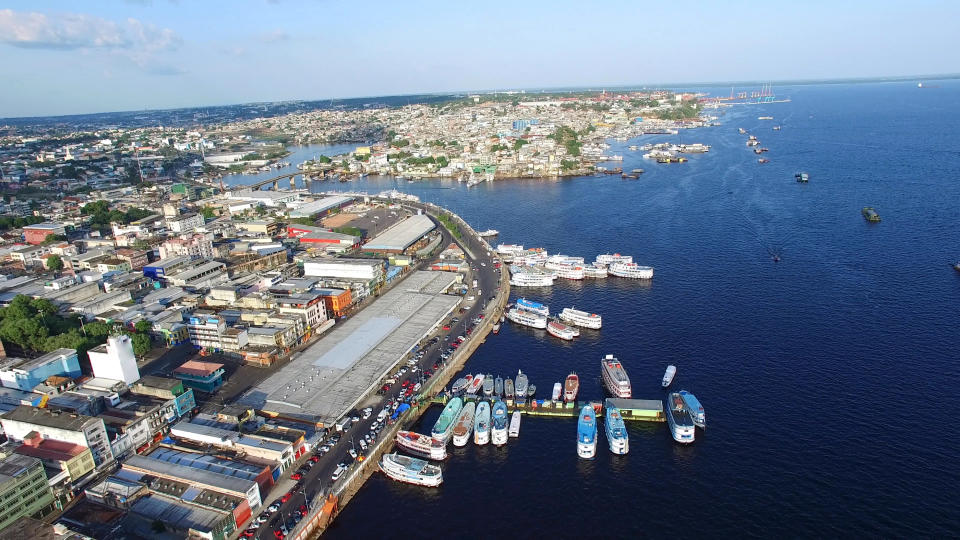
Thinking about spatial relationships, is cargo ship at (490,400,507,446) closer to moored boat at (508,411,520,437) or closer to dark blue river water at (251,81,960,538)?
moored boat at (508,411,520,437)

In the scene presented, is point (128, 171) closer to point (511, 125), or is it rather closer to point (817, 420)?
point (511, 125)

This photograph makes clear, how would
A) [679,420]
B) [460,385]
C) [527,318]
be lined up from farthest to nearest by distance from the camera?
1. [527,318]
2. [460,385]
3. [679,420]

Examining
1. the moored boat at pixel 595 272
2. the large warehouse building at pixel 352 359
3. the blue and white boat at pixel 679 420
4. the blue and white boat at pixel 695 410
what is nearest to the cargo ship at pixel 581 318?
the large warehouse building at pixel 352 359

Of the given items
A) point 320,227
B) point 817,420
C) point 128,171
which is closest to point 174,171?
point 128,171

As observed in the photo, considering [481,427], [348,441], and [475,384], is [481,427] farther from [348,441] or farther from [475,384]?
[348,441]

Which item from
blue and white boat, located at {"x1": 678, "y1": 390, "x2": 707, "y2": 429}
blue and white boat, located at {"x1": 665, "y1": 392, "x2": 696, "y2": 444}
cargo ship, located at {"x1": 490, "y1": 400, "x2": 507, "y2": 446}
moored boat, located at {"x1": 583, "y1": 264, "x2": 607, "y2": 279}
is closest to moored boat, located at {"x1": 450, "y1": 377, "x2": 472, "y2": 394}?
cargo ship, located at {"x1": 490, "y1": 400, "x2": 507, "y2": 446}

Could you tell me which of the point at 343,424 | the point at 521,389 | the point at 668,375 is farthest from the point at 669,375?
the point at 343,424
